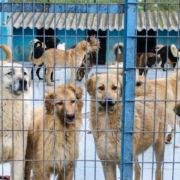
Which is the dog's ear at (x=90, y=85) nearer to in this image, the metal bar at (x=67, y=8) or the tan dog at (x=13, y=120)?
the tan dog at (x=13, y=120)

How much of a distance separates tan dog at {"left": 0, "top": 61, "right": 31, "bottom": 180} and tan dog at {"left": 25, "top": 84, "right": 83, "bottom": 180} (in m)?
0.14

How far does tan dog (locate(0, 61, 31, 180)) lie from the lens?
475 centimetres

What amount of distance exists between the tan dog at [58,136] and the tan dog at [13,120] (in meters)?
0.14

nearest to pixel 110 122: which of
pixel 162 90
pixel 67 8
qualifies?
pixel 67 8

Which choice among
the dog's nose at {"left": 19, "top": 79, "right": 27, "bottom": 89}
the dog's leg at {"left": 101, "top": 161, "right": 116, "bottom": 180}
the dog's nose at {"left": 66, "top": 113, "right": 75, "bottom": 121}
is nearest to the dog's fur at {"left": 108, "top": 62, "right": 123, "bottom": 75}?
the dog's nose at {"left": 66, "top": 113, "right": 75, "bottom": 121}

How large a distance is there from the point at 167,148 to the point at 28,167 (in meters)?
2.72

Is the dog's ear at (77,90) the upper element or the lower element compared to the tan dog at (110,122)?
upper

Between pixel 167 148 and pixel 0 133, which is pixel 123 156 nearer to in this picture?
pixel 0 133

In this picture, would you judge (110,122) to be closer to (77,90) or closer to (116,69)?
(77,90)

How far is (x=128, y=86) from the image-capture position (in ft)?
13.3

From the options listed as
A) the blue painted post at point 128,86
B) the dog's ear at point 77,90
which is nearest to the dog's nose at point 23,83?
the dog's ear at point 77,90

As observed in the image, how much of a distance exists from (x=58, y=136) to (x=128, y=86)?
4.08 ft

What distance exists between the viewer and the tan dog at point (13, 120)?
4.75 meters

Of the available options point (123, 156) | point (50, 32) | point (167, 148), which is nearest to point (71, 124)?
point (123, 156)
